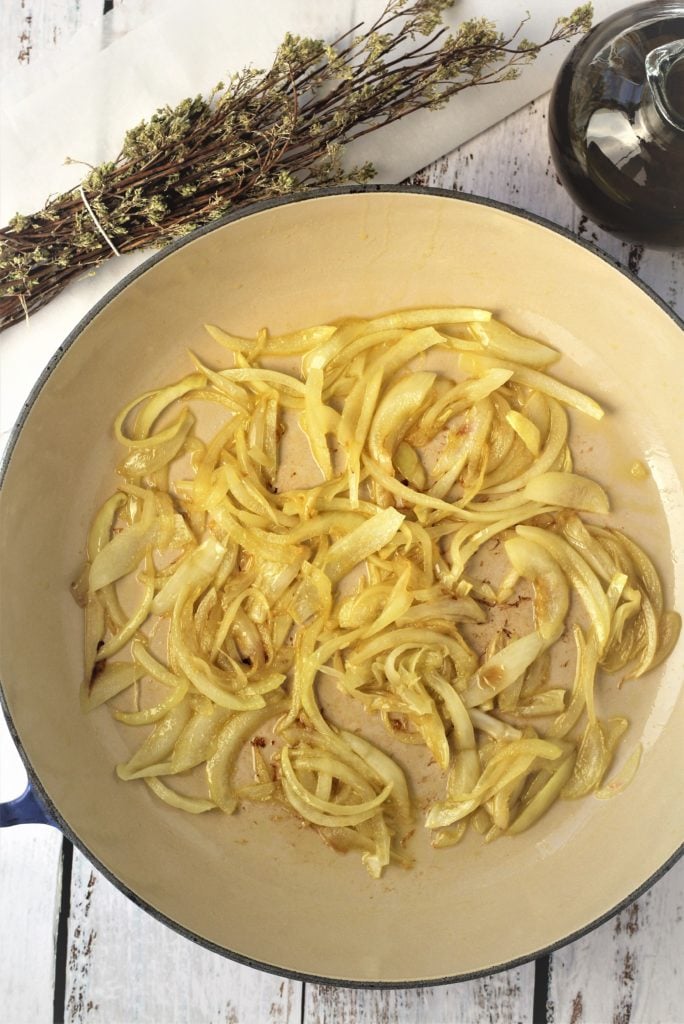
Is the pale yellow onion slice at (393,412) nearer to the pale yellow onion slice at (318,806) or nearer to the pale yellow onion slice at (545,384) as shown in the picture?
the pale yellow onion slice at (545,384)

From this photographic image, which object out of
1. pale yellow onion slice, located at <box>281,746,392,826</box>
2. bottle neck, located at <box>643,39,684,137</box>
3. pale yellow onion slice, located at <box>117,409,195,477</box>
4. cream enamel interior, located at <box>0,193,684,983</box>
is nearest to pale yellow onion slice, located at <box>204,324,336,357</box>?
cream enamel interior, located at <box>0,193,684,983</box>

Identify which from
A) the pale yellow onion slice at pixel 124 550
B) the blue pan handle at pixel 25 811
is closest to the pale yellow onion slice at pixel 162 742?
the blue pan handle at pixel 25 811

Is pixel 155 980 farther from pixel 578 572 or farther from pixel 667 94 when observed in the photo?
pixel 667 94

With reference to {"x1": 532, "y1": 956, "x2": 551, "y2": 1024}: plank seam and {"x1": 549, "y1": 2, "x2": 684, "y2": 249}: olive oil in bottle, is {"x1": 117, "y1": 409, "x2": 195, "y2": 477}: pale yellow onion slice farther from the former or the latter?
{"x1": 532, "y1": 956, "x2": 551, "y2": 1024}: plank seam

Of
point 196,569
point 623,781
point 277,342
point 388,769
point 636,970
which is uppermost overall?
point 277,342

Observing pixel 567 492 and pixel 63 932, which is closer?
pixel 567 492

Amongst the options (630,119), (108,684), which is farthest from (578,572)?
(108,684)

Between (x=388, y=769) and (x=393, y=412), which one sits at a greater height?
(x=393, y=412)

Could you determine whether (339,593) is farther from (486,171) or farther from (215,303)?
(486,171)
